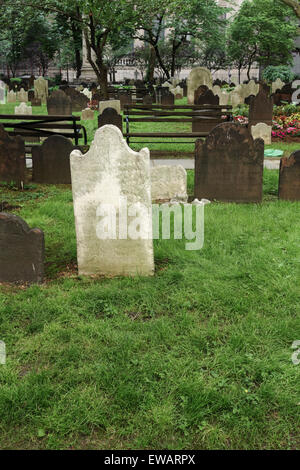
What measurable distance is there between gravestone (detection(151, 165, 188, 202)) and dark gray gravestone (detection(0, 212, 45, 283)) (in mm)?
3251

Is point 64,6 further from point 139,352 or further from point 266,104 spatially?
point 139,352

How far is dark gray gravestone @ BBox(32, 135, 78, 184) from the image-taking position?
8133mm

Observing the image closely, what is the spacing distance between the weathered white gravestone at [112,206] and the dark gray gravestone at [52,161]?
413cm

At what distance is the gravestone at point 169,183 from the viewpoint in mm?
6934

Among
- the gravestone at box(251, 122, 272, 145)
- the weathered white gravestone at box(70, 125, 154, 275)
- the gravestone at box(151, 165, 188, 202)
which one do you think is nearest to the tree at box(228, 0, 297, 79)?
the gravestone at box(251, 122, 272, 145)

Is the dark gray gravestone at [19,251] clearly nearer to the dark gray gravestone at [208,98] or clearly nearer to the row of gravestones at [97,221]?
the row of gravestones at [97,221]

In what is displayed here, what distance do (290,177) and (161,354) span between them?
4.55 m

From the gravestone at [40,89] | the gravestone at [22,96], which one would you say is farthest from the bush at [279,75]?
the gravestone at [22,96]

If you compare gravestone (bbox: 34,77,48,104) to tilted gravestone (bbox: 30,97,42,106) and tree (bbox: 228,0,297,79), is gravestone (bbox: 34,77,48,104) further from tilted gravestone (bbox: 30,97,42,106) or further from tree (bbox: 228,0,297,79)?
tree (bbox: 228,0,297,79)

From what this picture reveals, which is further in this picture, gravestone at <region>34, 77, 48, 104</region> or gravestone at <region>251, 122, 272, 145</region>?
gravestone at <region>34, 77, 48, 104</region>

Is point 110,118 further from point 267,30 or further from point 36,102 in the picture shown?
point 267,30
